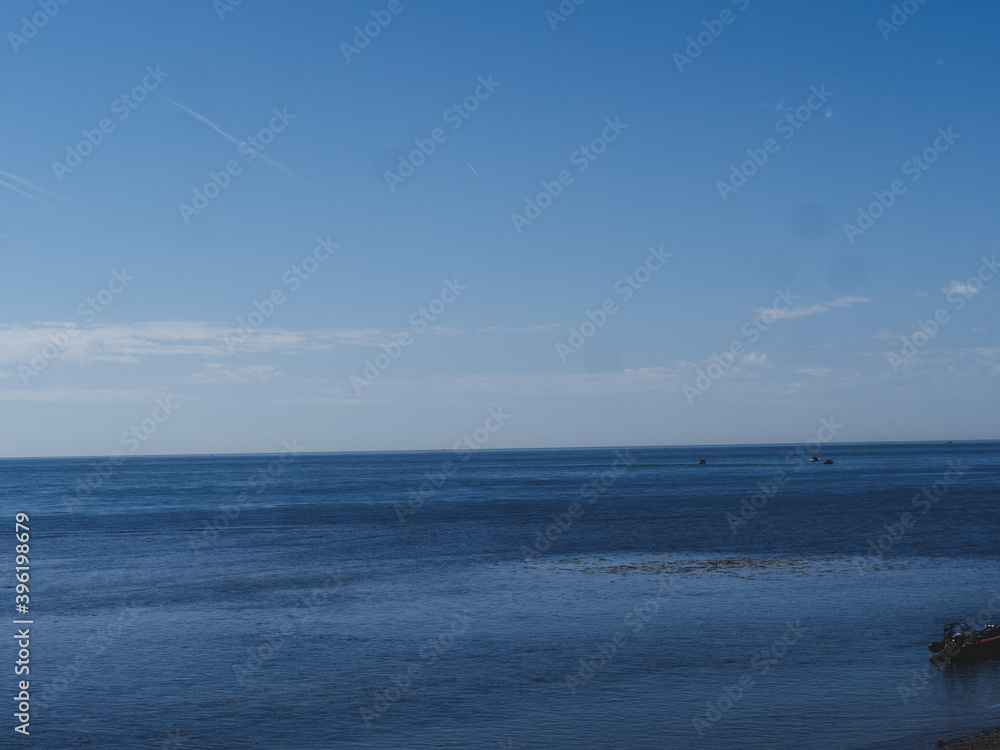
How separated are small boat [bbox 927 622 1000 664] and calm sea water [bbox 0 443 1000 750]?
2.64ft

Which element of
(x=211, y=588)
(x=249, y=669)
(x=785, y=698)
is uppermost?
(x=211, y=588)

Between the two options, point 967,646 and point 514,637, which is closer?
point 967,646

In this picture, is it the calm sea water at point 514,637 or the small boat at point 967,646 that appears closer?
the calm sea water at point 514,637

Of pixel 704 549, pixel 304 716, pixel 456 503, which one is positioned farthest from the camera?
pixel 456 503

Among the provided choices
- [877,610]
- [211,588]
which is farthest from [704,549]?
[211,588]

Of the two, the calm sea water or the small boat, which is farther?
the small boat

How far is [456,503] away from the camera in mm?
118500

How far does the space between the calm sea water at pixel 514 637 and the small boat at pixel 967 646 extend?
31.7 inches

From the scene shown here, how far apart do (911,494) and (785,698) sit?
340 feet

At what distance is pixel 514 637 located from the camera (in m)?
36.5

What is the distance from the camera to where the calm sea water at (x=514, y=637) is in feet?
85.8

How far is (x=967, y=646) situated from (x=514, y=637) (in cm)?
1716

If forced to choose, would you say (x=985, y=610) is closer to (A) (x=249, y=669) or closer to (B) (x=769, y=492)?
(A) (x=249, y=669)

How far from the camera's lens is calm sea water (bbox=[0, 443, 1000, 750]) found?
26.1 m
